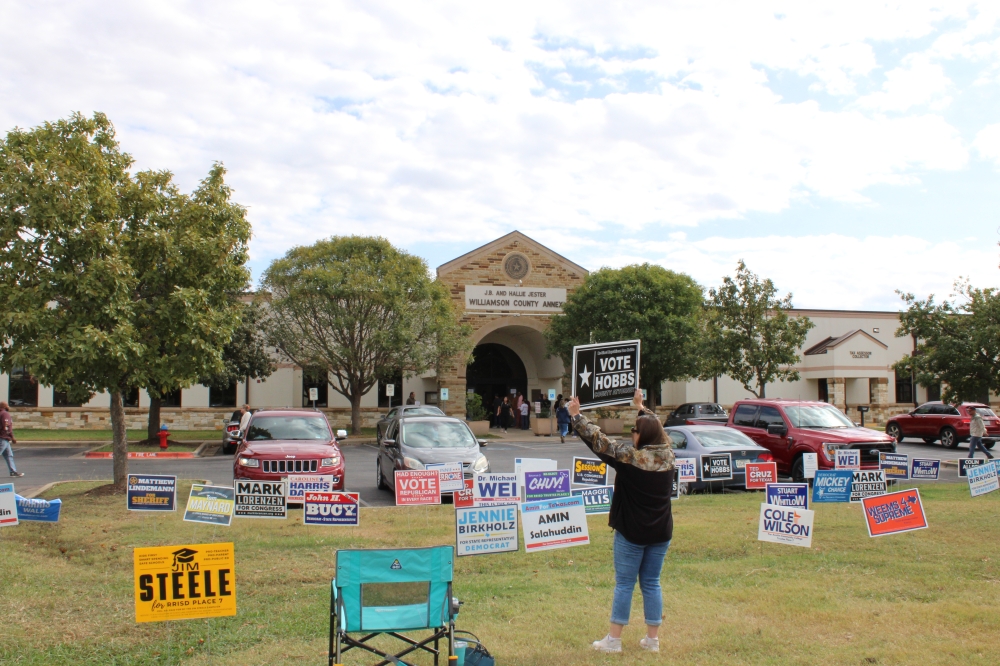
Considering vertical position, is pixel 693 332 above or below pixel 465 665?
above

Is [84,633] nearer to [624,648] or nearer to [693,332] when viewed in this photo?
[624,648]

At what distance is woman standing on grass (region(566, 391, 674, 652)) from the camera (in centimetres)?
538

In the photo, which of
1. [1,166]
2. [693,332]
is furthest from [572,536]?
[693,332]

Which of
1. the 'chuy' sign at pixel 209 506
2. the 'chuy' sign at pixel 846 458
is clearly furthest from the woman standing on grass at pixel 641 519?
the 'chuy' sign at pixel 846 458

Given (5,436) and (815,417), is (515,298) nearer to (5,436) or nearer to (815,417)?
(815,417)

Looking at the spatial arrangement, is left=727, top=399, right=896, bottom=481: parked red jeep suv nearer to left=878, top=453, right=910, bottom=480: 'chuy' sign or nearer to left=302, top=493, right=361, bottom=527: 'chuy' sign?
left=878, top=453, right=910, bottom=480: 'chuy' sign

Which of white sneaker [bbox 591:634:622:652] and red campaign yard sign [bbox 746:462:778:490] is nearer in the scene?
white sneaker [bbox 591:634:622:652]

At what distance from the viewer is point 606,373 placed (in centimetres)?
713

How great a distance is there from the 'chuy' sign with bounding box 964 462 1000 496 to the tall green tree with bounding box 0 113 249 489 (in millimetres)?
11636

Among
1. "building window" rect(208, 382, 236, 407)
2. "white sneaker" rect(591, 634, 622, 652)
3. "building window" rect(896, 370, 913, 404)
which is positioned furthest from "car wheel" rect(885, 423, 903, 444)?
"white sneaker" rect(591, 634, 622, 652)

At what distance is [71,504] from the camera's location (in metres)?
12.0

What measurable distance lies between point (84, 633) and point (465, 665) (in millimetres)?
2989

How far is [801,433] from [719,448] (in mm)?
2114

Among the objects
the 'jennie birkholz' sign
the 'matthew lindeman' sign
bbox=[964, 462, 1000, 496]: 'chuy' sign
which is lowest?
bbox=[964, 462, 1000, 496]: 'chuy' sign
